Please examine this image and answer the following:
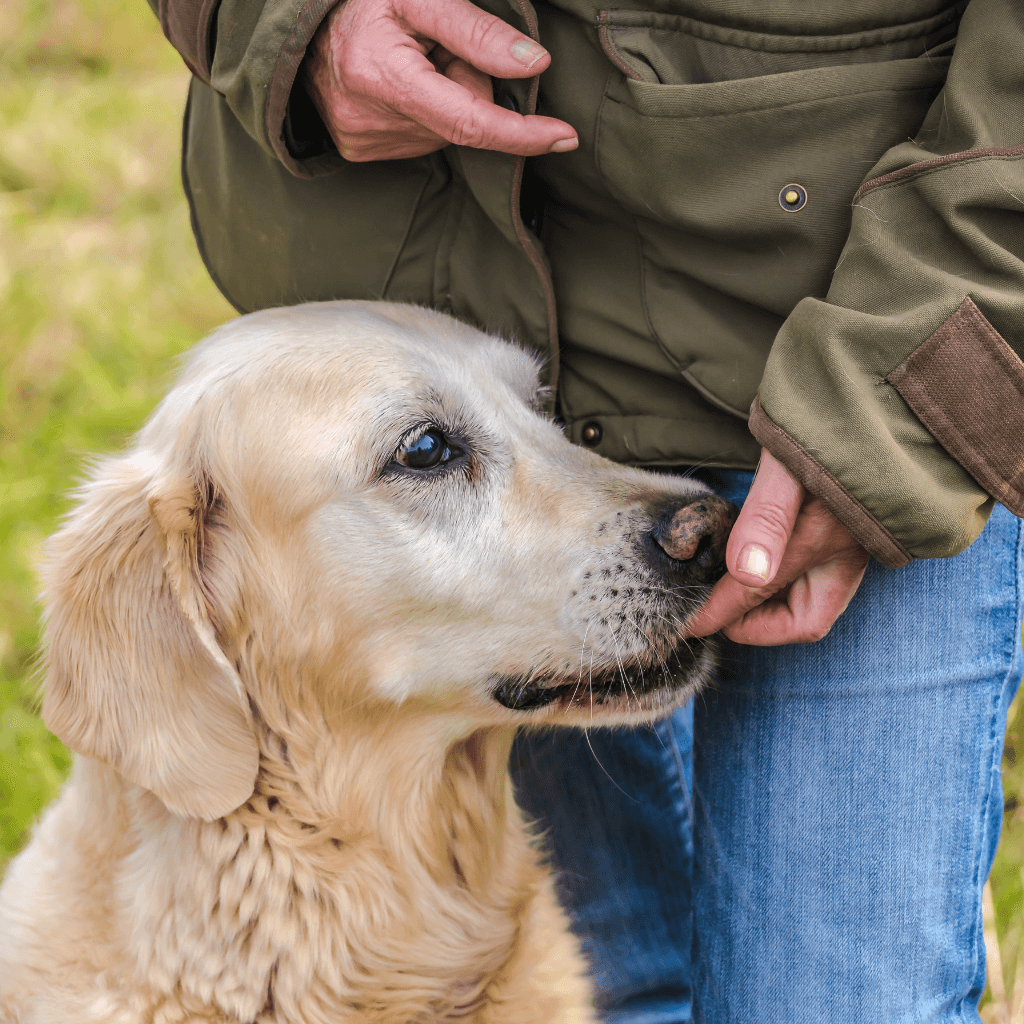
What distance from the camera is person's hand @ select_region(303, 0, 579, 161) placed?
1.81 meters

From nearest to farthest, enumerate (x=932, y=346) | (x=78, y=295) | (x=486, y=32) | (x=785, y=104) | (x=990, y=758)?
(x=932, y=346)
(x=785, y=104)
(x=486, y=32)
(x=990, y=758)
(x=78, y=295)

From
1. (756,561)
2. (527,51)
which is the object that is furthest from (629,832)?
(527,51)

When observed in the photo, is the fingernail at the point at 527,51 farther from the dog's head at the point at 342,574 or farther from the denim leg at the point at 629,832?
the denim leg at the point at 629,832

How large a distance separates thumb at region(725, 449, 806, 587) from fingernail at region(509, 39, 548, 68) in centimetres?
81

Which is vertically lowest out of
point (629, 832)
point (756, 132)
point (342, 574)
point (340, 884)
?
point (629, 832)

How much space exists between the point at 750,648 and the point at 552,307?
0.81m

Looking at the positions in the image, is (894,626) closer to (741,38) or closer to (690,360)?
(690,360)

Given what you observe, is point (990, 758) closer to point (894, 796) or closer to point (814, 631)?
point (894, 796)

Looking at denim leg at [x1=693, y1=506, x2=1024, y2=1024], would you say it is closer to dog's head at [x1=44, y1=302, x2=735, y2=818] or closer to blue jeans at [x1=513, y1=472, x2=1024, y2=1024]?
blue jeans at [x1=513, y1=472, x2=1024, y2=1024]

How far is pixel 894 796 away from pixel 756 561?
2.14 ft

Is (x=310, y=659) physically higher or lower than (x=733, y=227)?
lower

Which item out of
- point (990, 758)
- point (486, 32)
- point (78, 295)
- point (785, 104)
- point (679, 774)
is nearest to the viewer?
point (785, 104)

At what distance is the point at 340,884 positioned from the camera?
1941 millimetres

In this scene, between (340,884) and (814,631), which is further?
(340,884)
